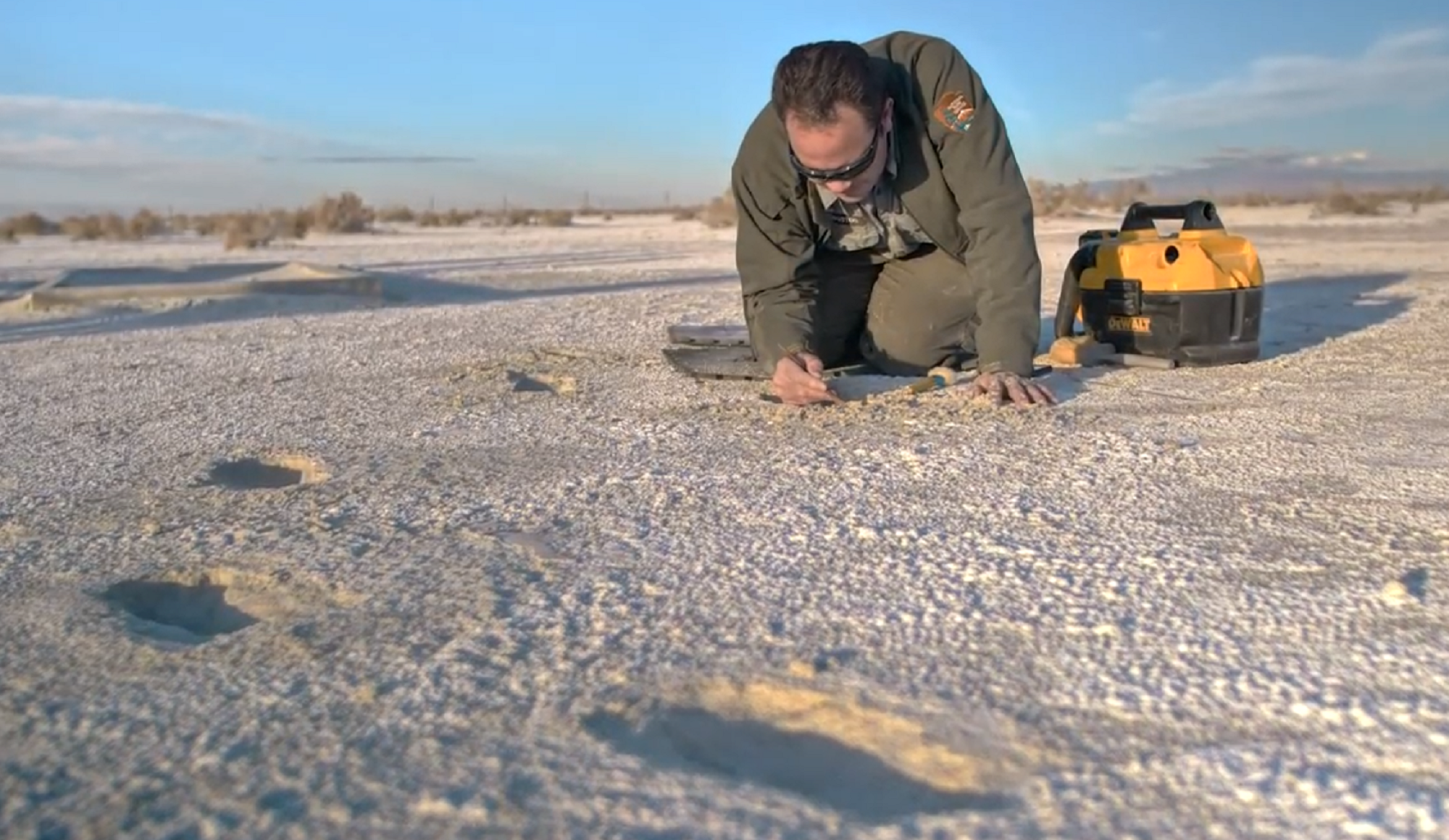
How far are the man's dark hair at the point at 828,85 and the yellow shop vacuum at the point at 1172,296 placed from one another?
150 centimetres

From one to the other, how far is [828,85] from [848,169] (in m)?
0.24

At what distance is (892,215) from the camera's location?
149 inches

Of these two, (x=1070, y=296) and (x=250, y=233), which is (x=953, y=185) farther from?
(x=250, y=233)

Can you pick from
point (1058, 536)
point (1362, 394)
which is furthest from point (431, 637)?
point (1362, 394)

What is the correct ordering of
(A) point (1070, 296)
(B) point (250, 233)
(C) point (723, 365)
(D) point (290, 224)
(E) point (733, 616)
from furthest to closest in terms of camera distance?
(D) point (290, 224)
(B) point (250, 233)
(A) point (1070, 296)
(C) point (723, 365)
(E) point (733, 616)

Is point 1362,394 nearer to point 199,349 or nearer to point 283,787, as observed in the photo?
point 283,787

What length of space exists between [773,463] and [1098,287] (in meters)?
2.17

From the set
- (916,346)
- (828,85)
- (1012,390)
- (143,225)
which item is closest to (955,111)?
(828,85)

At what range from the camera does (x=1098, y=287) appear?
4.45m

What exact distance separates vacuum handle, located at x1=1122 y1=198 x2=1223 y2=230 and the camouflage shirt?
3.52 ft

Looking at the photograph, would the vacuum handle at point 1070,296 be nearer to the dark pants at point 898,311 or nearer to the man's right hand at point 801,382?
the dark pants at point 898,311

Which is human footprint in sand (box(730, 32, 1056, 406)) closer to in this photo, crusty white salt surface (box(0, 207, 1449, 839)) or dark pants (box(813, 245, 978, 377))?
dark pants (box(813, 245, 978, 377))

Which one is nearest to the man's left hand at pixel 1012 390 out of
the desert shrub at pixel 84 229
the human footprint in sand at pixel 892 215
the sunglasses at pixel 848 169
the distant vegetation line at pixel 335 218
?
the human footprint in sand at pixel 892 215

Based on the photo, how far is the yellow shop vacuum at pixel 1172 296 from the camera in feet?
13.5
